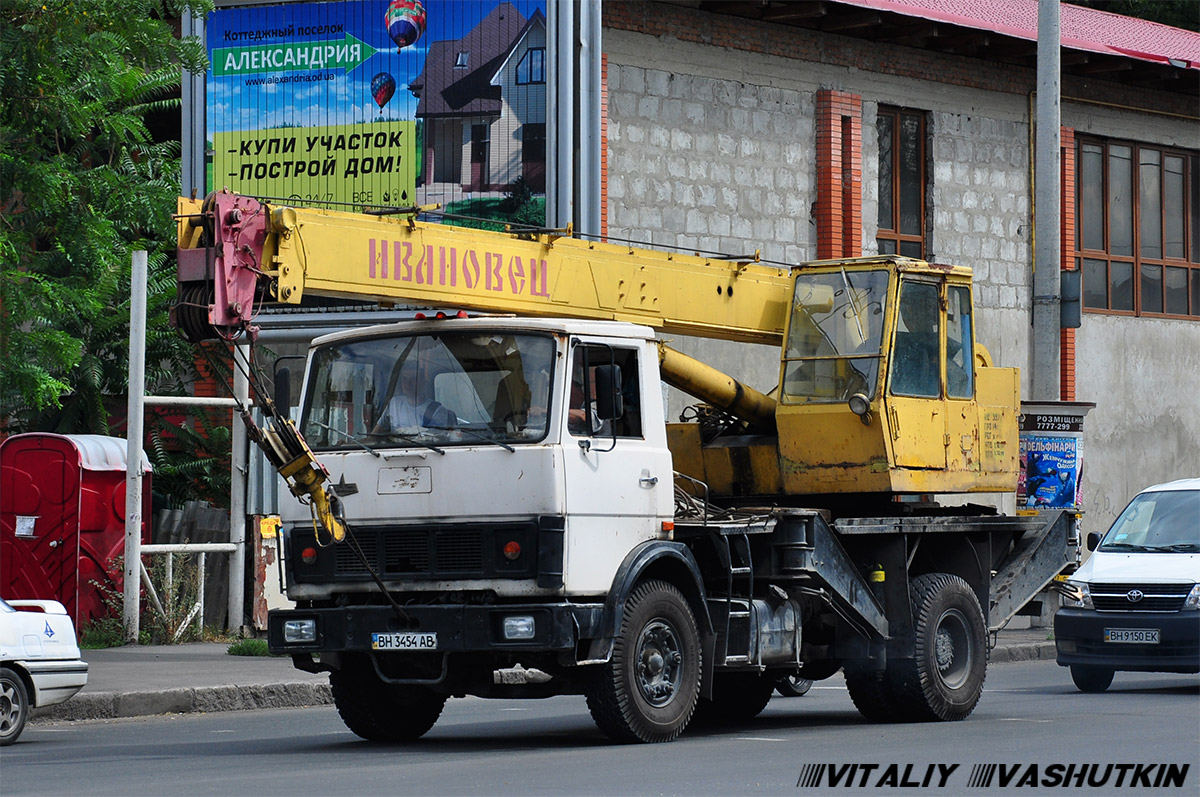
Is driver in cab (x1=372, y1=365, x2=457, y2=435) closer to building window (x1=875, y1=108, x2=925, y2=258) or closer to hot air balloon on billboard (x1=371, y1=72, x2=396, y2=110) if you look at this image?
hot air balloon on billboard (x1=371, y1=72, x2=396, y2=110)

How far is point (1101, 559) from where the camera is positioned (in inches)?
652

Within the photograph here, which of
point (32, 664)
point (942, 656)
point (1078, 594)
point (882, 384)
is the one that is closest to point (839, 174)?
point (1078, 594)

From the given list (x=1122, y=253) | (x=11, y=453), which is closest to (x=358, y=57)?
(x=11, y=453)

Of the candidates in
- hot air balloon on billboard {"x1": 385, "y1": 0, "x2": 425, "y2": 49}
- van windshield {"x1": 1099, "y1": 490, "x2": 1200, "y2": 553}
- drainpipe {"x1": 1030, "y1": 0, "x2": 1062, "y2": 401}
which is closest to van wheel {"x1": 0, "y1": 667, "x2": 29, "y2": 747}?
van windshield {"x1": 1099, "y1": 490, "x2": 1200, "y2": 553}

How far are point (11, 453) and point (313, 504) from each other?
9339 millimetres

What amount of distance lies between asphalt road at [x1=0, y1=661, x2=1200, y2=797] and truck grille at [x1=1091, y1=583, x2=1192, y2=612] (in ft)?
2.55

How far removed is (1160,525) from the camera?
16.9 meters

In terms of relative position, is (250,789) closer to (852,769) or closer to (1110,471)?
(852,769)

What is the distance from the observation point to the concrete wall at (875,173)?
2461 cm

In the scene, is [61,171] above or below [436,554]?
above

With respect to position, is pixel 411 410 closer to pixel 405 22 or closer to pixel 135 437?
pixel 135 437

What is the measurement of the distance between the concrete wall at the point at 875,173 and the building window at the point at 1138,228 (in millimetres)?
344

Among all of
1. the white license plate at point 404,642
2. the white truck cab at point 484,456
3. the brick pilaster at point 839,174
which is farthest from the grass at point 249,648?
the brick pilaster at point 839,174

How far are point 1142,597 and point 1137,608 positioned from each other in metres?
0.10
